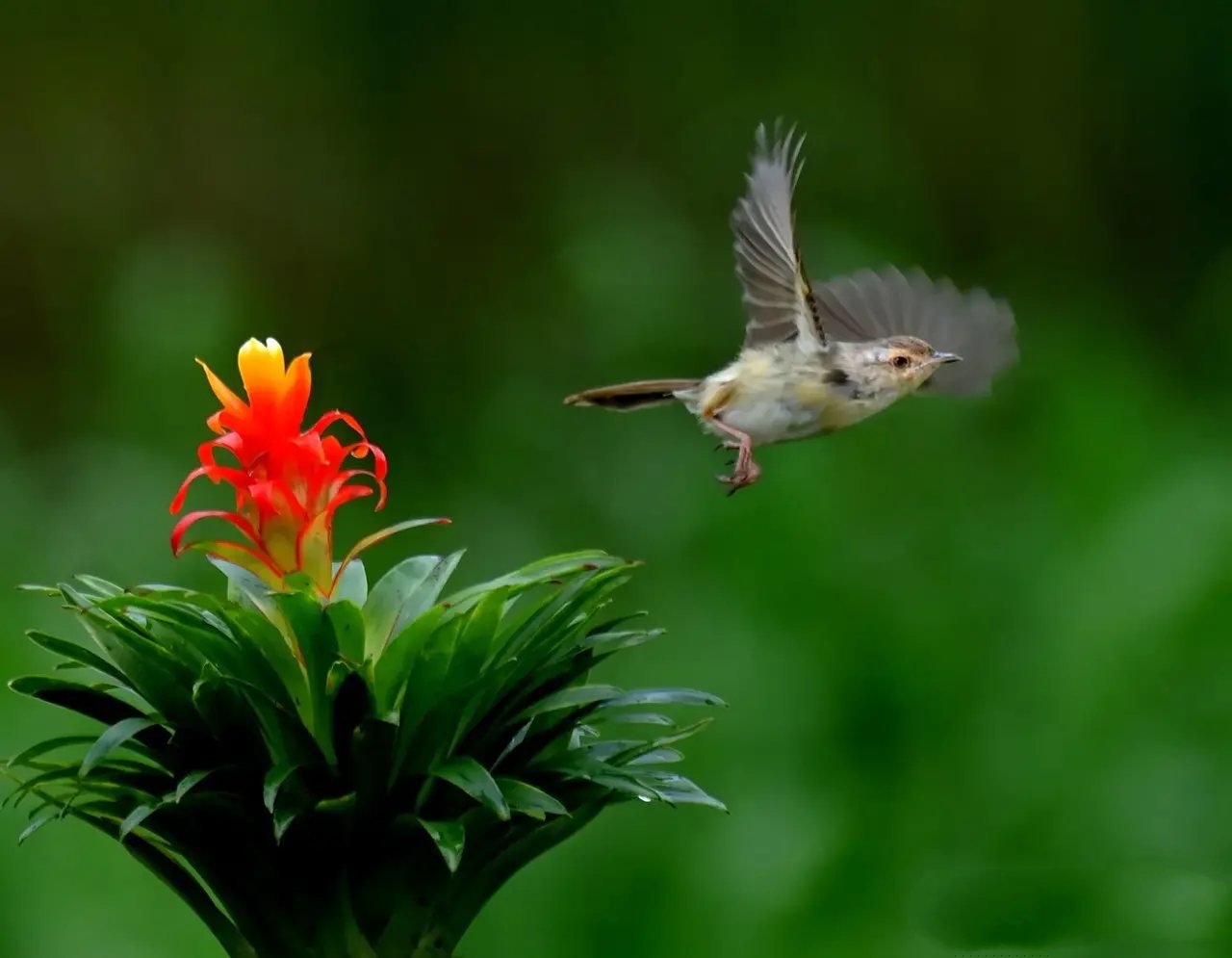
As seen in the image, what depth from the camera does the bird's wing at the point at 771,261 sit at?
4.72ft

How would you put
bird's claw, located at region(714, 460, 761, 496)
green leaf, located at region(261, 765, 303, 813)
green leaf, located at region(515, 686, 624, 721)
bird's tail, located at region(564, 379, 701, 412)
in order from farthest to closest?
1. bird's tail, located at region(564, 379, 701, 412)
2. bird's claw, located at region(714, 460, 761, 496)
3. green leaf, located at region(515, 686, 624, 721)
4. green leaf, located at region(261, 765, 303, 813)

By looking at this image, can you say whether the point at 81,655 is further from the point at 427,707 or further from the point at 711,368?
the point at 711,368

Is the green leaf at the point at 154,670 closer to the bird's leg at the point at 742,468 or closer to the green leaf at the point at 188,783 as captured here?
the green leaf at the point at 188,783

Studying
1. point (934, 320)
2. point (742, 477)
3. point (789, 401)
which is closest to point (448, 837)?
point (742, 477)

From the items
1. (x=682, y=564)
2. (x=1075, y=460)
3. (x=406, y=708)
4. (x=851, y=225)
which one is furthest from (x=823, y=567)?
(x=406, y=708)

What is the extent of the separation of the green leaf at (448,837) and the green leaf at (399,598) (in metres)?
0.08

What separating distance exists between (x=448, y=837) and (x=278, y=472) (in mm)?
194

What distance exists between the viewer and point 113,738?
85cm

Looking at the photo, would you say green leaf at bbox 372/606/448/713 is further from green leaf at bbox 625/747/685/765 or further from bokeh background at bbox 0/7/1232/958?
bokeh background at bbox 0/7/1232/958

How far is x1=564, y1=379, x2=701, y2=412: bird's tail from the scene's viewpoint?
150 centimetres

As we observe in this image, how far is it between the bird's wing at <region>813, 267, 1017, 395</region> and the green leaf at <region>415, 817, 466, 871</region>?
0.88 m

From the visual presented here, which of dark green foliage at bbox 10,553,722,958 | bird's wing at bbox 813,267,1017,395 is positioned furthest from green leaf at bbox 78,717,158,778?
bird's wing at bbox 813,267,1017,395

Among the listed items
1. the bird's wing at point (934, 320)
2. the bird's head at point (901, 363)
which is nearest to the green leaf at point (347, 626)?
the bird's head at point (901, 363)

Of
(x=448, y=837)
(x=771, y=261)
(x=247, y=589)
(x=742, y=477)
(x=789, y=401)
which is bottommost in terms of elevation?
(x=448, y=837)
